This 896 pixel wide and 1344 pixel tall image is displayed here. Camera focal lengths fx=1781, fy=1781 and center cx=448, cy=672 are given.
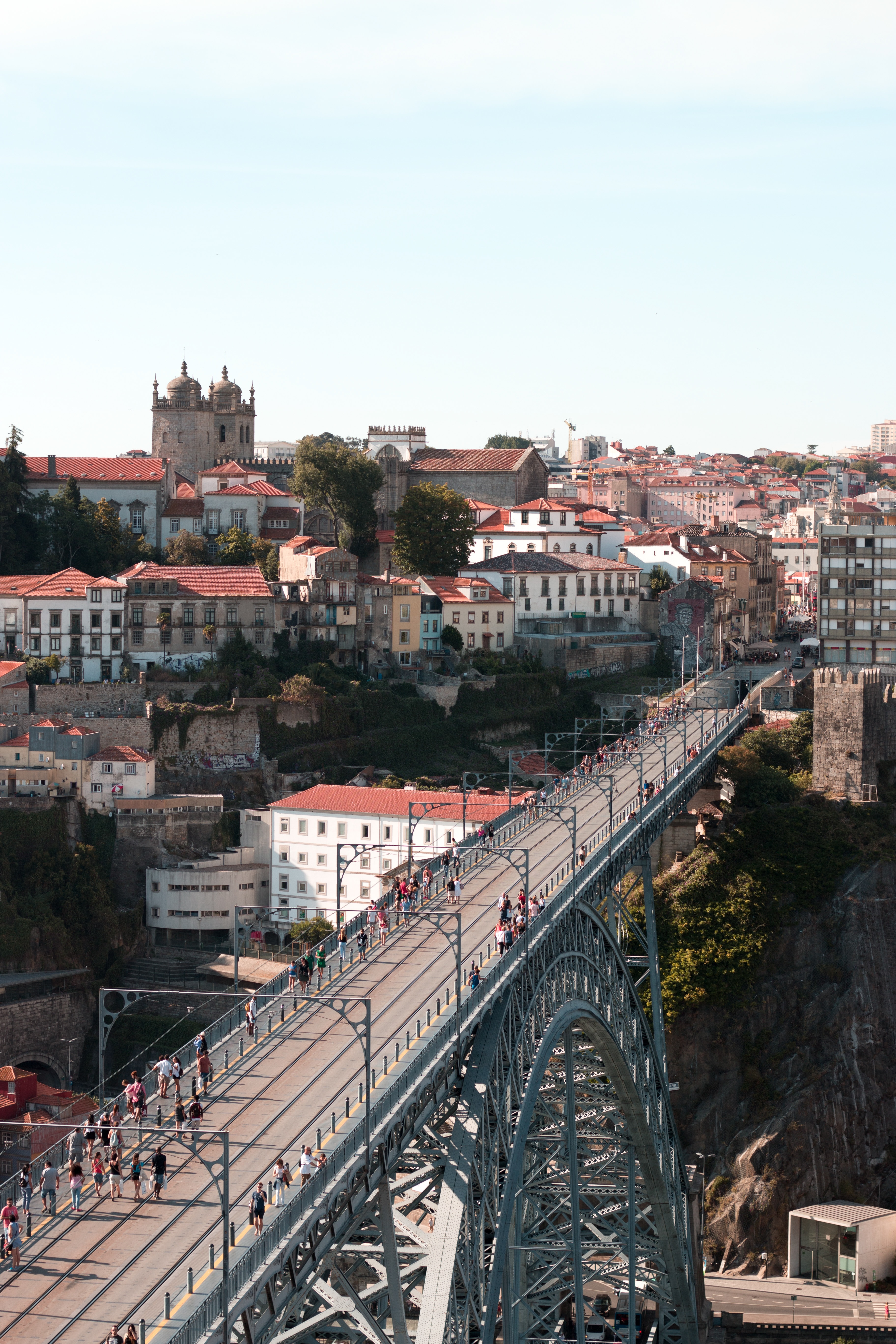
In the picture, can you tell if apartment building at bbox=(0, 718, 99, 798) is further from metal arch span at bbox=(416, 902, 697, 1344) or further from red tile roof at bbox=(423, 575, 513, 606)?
metal arch span at bbox=(416, 902, 697, 1344)

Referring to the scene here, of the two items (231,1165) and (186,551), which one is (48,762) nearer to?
(186,551)

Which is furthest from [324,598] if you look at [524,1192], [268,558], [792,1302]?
[524,1192]

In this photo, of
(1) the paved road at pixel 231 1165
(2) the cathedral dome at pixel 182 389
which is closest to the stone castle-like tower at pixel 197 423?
(2) the cathedral dome at pixel 182 389

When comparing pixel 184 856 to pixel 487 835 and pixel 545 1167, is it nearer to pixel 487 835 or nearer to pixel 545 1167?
pixel 487 835

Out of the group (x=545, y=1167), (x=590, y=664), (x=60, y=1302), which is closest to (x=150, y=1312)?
(x=60, y=1302)

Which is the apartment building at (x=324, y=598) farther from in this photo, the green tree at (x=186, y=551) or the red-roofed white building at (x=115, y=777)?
the red-roofed white building at (x=115, y=777)
